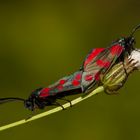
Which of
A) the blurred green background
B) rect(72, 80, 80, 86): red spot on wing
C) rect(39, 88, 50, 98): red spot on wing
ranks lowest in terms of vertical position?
rect(72, 80, 80, 86): red spot on wing

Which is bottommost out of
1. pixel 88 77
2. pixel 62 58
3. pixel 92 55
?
pixel 88 77

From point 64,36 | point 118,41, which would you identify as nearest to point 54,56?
point 64,36

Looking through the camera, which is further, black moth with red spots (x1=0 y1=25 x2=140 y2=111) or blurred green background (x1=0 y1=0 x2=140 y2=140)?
blurred green background (x1=0 y1=0 x2=140 y2=140)

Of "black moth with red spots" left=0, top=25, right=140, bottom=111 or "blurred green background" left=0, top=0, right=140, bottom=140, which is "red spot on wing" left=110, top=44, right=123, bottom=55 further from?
"blurred green background" left=0, top=0, right=140, bottom=140

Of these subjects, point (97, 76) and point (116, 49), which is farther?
point (116, 49)

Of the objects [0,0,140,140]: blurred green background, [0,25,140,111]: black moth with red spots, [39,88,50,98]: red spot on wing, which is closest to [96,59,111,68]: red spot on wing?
[0,25,140,111]: black moth with red spots

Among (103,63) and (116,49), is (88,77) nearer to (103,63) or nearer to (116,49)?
(103,63)

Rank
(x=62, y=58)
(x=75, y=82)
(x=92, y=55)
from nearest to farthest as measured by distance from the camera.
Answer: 1. (x=75, y=82)
2. (x=92, y=55)
3. (x=62, y=58)

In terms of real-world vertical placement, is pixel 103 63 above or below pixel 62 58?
below

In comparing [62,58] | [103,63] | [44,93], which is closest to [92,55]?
[103,63]
